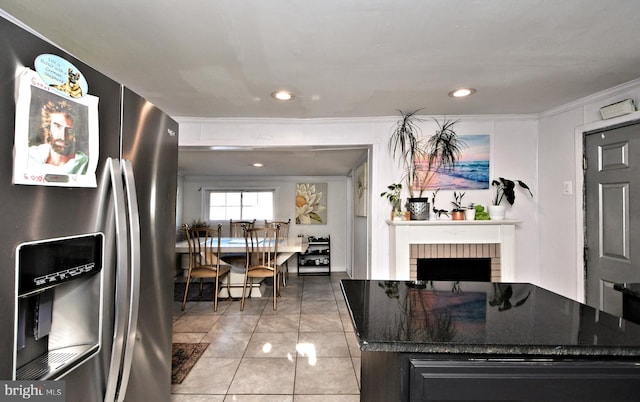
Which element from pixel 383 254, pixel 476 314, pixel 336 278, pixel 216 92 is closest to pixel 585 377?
pixel 476 314

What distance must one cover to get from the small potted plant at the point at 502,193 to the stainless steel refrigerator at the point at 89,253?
2.87m

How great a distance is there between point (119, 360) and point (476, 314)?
1225 mm

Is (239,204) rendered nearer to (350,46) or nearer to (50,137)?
(350,46)

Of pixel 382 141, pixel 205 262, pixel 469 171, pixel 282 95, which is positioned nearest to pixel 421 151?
pixel 382 141

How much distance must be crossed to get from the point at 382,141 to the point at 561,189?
1.66m

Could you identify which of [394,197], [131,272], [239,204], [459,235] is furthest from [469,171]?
[239,204]

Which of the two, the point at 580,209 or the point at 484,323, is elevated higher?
the point at 580,209

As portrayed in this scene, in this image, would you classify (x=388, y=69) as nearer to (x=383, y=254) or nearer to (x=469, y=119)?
(x=469, y=119)

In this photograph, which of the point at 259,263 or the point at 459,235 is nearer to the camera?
the point at 459,235

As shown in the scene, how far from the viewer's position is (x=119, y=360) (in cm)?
94

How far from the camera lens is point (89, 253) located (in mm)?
853

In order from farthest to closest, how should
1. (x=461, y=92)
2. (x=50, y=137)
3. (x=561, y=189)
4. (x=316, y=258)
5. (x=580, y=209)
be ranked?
(x=316, y=258), (x=561, y=189), (x=580, y=209), (x=461, y=92), (x=50, y=137)

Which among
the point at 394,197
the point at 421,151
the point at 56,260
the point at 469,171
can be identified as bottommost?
the point at 56,260

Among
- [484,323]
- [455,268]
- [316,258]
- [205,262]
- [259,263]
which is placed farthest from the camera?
[316,258]
